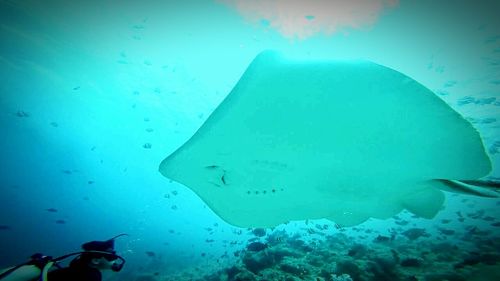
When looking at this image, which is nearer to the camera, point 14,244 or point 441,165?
point 441,165

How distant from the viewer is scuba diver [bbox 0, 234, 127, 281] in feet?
6.22

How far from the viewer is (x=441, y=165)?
2400mm

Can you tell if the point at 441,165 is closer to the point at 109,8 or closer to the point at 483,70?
the point at 109,8

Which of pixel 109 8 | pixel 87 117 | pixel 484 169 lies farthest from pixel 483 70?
pixel 87 117

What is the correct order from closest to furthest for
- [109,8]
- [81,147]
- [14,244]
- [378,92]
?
1. [378,92]
2. [109,8]
3. [81,147]
4. [14,244]

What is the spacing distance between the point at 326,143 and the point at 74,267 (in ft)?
8.32

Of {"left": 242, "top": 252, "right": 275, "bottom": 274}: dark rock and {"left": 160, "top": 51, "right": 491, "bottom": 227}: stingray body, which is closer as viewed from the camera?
{"left": 160, "top": 51, "right": 491, "bottom": 227}: stingray body

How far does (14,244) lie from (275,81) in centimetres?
4659

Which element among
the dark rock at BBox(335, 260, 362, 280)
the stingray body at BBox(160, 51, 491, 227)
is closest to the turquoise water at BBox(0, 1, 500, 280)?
the dark rock at BBox(335, 260, 362, 280)

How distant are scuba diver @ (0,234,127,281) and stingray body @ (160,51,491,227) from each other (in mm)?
977

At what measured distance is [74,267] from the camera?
2176mm

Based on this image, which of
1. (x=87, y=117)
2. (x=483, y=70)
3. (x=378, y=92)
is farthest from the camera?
(x=87, y=117)

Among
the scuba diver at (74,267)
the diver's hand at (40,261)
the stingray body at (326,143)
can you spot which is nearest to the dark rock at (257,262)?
the stingray body at (326,143)

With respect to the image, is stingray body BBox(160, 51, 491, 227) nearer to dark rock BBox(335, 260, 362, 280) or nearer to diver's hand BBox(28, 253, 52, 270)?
diver's hand BBox(28, 253, 52, 270)
